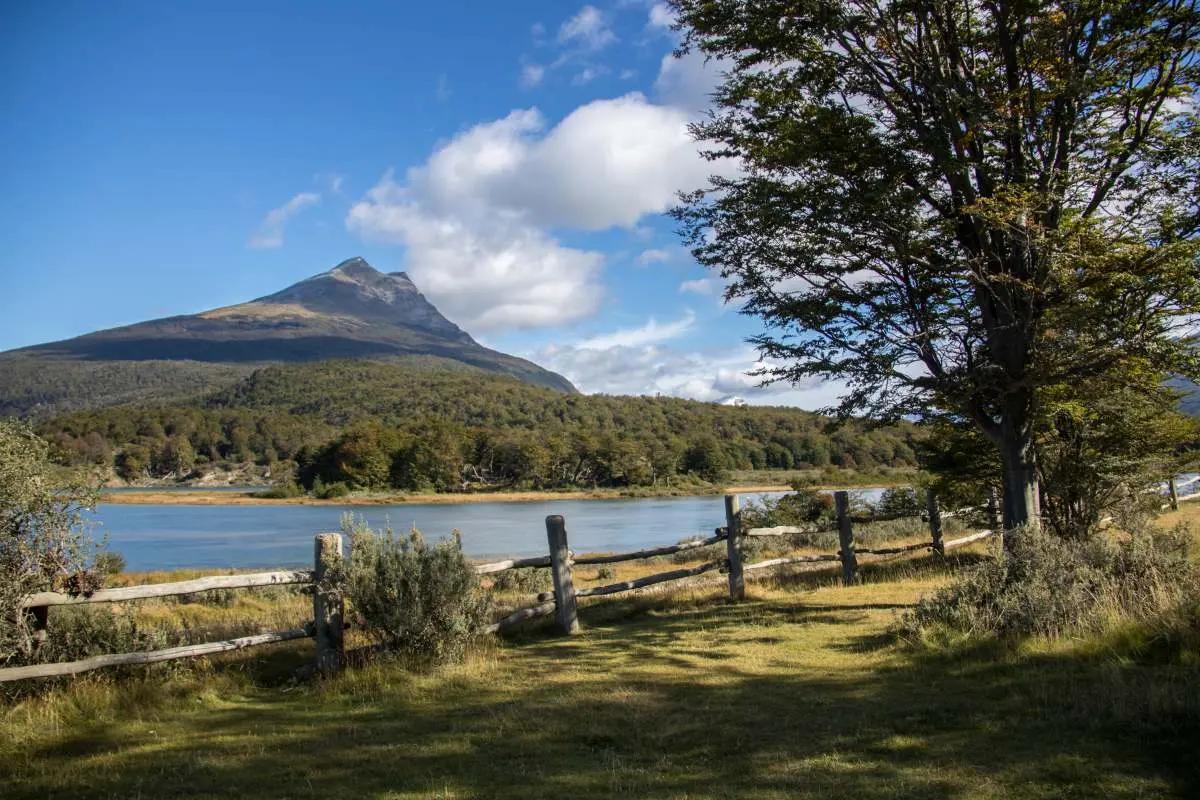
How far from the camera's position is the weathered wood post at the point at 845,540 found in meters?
12.2

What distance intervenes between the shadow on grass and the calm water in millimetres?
20147

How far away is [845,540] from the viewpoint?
1227cm

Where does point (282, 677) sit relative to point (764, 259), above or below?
below

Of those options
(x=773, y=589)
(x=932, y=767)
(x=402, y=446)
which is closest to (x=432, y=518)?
(x=402, y=446)

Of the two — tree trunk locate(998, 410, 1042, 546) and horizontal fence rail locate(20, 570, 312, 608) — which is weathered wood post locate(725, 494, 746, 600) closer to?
tree trunk locate(998, 410, 1042, 546)

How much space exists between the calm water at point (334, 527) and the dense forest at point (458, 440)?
16.4 metres

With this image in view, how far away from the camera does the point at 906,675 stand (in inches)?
248

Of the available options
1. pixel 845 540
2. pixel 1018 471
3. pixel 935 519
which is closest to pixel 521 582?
pixel 845 540

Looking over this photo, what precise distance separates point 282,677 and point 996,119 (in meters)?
9.04

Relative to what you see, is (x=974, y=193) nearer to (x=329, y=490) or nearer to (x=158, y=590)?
(x=158, y=590)

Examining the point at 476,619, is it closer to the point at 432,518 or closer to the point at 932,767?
the point at 932,767

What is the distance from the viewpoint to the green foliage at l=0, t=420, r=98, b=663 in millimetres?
5770

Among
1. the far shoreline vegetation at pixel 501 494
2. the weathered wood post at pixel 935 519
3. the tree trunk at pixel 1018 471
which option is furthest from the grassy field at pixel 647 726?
the far shoreline vegetation at pixel 501 494

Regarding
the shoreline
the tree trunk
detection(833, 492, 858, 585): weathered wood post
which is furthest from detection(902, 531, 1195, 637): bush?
the shoreline
